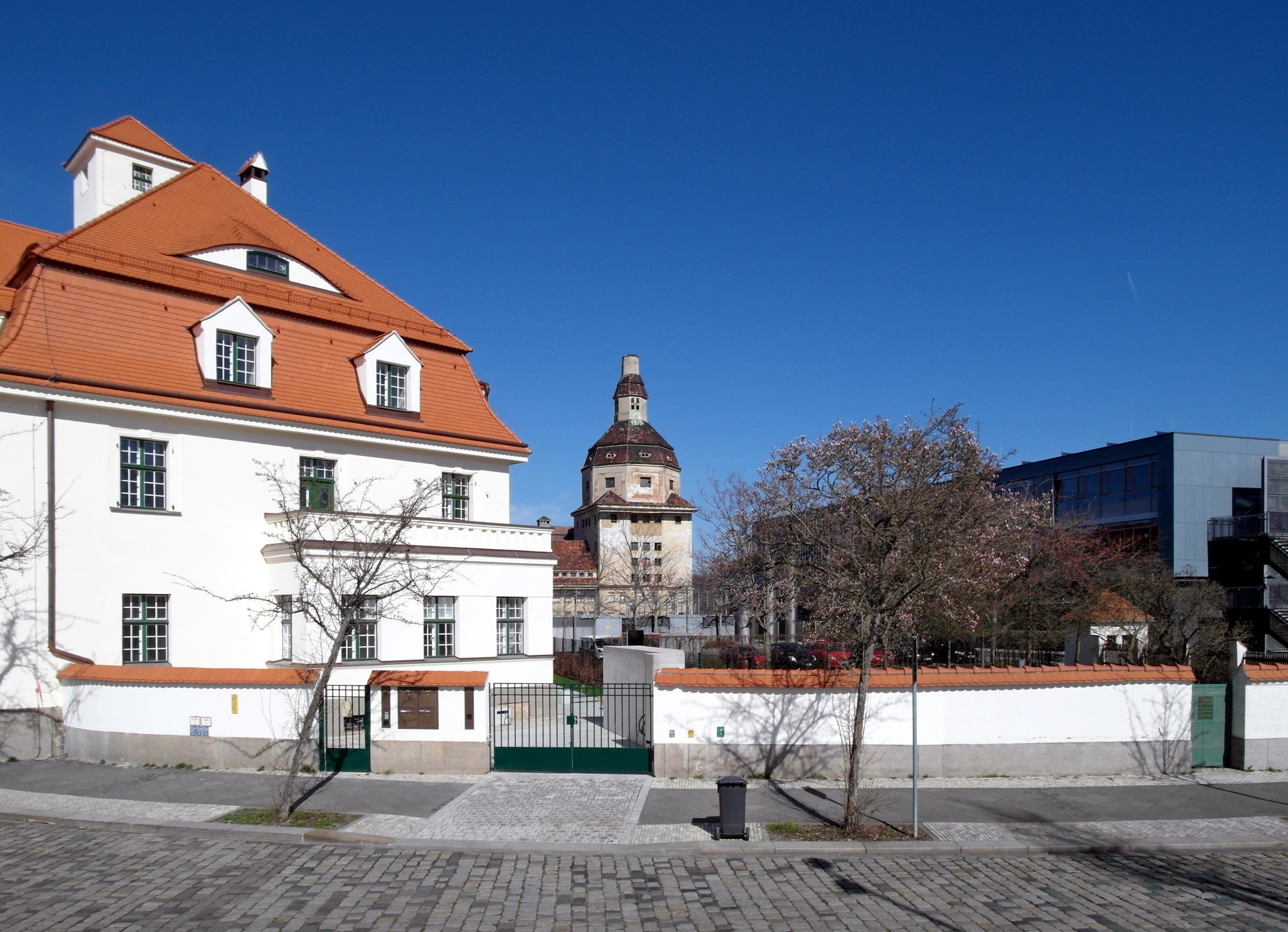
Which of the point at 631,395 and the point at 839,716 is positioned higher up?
the point at 631,395

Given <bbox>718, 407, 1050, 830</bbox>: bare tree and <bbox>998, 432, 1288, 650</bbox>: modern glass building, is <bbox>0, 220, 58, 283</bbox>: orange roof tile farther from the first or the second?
<bbox>998, 432, 1288, 650</bbox>: modern glass building

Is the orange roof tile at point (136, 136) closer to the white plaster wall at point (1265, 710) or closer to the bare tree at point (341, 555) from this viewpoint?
the bare tree at point (341, 555)

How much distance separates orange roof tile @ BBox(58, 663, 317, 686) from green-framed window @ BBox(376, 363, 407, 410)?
9.74 meters

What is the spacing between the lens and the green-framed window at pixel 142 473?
2133cm

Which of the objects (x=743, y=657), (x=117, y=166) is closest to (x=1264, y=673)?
(x=743, y=657)

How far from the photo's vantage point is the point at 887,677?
1656 centimetres

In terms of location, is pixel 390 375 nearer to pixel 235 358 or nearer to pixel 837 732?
pixel 235 358

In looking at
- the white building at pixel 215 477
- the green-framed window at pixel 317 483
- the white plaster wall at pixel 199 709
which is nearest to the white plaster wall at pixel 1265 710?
the white building at pixel 215 477

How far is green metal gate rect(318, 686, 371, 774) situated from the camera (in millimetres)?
17094

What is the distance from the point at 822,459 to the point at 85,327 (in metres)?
18.9

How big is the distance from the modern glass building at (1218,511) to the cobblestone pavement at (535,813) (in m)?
39.3

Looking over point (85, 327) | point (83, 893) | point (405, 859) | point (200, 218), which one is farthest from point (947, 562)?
point (200, 218)

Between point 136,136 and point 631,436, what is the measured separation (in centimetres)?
7424

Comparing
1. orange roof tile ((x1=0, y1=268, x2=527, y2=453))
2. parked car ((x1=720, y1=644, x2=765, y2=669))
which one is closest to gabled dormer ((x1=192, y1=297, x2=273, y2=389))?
orange roof tile ((x1=0, y1=268, x2=527, y2=453))
